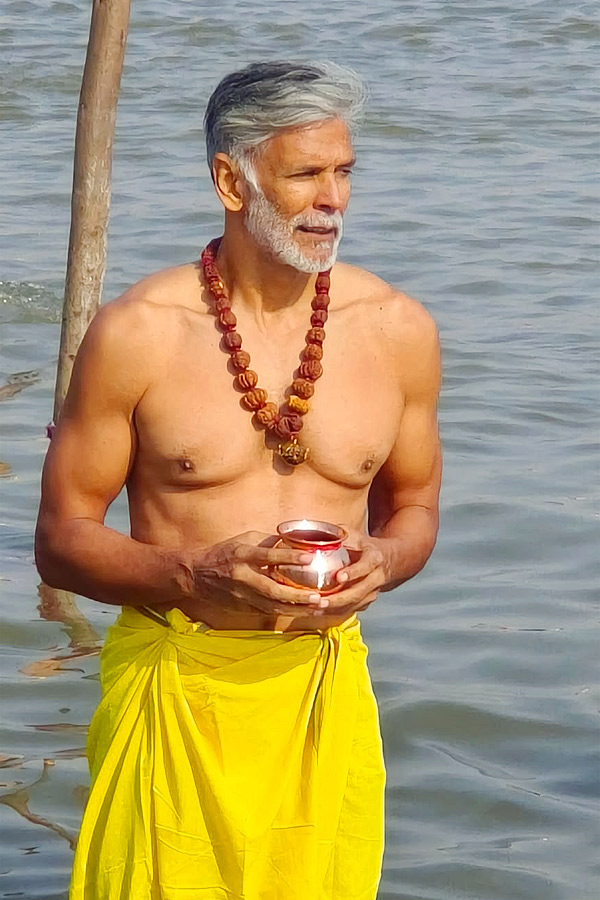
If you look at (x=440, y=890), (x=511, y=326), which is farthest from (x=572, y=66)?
(x=440, y=890)

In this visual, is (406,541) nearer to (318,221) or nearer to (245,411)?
(245,411)

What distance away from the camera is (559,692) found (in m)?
5.81

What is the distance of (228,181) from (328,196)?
0.68ft

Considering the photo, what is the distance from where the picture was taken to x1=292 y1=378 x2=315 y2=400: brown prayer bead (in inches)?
138

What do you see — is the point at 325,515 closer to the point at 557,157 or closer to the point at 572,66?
the point at 557,157

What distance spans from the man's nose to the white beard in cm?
1

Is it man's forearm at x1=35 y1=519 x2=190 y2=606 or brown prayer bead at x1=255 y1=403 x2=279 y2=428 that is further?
brown prayer bead at x1=255 y1=403 x2=279 y2=428

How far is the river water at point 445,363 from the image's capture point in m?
5.16

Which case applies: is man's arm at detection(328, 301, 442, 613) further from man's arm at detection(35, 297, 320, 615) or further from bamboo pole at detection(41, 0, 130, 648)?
bamboo pole at detection(41, 0, 130, 648)

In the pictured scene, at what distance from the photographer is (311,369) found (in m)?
3.53

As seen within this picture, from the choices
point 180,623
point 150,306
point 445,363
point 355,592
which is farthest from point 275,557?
point 445,363

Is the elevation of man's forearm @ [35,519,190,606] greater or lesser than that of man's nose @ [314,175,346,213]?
lesser

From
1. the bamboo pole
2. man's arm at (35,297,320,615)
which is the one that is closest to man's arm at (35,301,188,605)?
man's arm at (35,297,320,615)

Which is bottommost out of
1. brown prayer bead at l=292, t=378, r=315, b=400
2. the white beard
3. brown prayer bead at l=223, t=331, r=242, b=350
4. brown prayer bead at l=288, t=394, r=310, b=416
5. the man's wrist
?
the man's wrist
